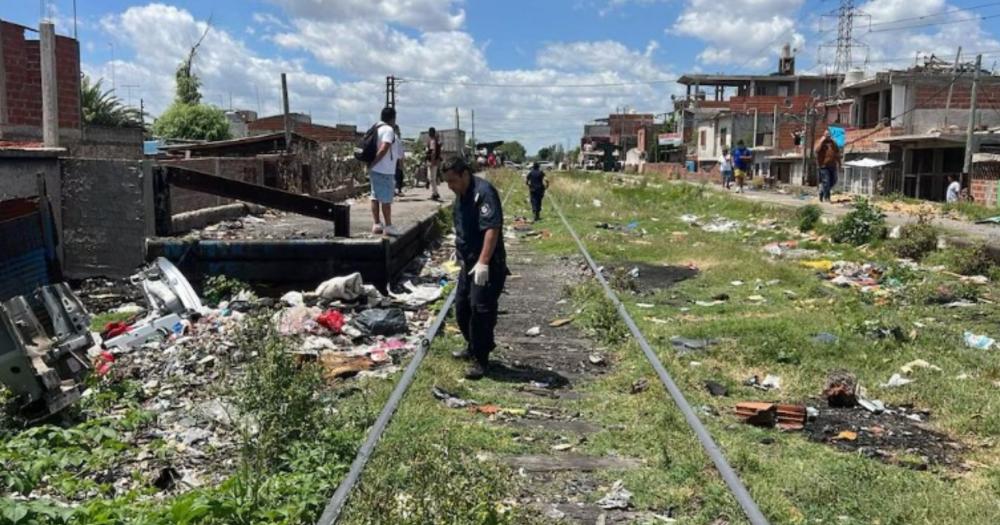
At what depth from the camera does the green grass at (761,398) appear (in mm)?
4012

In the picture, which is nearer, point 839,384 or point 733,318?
point 839,384

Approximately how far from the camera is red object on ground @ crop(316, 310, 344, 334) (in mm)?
7730

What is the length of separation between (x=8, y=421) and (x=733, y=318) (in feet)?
20.2

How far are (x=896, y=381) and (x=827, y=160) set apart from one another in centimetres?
1827

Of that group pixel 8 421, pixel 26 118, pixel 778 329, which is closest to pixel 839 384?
pixel 778 329

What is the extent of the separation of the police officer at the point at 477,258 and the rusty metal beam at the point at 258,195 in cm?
380

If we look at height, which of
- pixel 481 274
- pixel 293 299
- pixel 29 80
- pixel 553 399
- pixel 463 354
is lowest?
pixel 553 399

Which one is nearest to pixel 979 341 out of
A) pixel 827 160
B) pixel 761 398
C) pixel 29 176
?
pixel 761 398

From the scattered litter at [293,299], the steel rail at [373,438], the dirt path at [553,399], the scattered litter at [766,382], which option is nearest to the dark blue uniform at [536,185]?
the dirt path at [553,399]

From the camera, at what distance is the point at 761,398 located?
6086mm

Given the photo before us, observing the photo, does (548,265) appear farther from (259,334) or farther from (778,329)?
(259,334)

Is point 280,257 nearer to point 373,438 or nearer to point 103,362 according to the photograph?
point 103,362

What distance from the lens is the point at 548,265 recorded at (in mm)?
13523

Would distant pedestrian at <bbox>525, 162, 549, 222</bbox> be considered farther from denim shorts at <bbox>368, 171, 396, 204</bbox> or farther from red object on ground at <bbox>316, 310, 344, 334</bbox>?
red object on ground at <bbox>316, 310, 344, 334</bbox>
